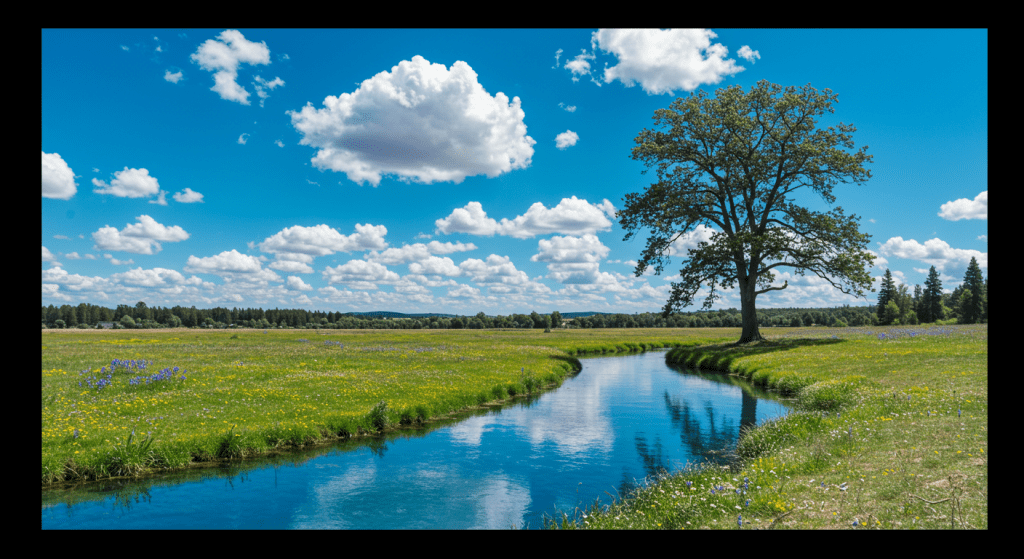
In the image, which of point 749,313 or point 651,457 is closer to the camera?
point 651,457

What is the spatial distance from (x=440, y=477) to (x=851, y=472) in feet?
33.4

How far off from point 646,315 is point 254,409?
184191mm

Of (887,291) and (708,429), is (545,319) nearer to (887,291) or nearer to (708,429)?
(887,291)

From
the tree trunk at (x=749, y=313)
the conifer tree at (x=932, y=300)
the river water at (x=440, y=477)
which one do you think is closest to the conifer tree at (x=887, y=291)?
the conifer tree at (x=932, y=300)

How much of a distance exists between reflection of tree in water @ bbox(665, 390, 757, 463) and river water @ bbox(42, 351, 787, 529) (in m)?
0.05

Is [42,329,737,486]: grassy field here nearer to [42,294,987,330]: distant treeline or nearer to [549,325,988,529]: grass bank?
[549,325,988,529]: grass bank

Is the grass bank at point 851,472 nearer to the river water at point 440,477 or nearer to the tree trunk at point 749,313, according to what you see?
the river water at point 440,477

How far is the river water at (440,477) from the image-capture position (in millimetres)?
11133

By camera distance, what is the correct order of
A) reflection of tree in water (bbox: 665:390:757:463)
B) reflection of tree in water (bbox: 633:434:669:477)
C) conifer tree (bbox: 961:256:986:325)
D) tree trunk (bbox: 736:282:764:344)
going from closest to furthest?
reflection of tree in water (bbox: 633:434:669:477) → reflection of tree in water (bbox: 665:390:757:463) → tree trunk (bbox: 736:282:764:344) → conifer tree (bbox: 961:256:986:325)

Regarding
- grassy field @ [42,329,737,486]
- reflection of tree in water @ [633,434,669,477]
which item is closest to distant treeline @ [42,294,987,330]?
grassy field @ [42,329,737,486]

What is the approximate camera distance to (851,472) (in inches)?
389

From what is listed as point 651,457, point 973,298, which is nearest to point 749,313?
point 651,457

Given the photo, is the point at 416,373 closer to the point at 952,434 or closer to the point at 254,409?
the point at 254,409

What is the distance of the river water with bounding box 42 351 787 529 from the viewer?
36.5 ft
